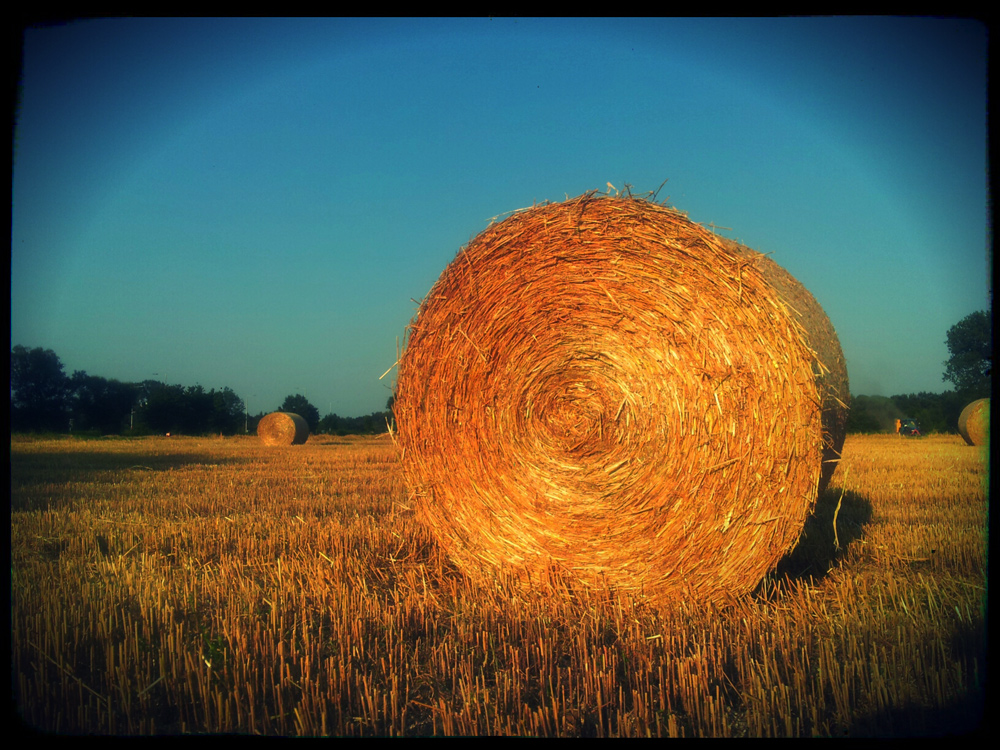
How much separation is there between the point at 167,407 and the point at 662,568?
3930 centimetres

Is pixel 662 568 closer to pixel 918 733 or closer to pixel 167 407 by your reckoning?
pixel 918 733

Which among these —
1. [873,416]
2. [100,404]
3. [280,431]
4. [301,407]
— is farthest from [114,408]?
[873,416]

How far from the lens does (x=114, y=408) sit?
35.8m

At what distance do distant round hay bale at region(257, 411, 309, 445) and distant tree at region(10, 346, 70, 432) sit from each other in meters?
15.8

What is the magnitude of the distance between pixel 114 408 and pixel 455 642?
3915 centimetres

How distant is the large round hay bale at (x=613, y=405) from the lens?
11.0ft

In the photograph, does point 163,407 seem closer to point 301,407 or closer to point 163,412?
point 163,412

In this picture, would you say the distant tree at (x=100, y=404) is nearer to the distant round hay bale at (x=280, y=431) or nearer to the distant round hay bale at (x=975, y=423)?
the distant round hay bale at (x=280, y=431)

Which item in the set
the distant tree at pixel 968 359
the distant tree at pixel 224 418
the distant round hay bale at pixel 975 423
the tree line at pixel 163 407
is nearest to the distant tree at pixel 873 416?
the tree line at pixel 163 407

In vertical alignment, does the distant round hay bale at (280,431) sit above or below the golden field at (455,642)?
above

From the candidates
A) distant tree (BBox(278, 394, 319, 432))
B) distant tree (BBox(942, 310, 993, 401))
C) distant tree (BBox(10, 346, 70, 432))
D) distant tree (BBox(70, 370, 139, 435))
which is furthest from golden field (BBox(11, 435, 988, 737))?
distant tree (BBox(278, 394, 319, 432))

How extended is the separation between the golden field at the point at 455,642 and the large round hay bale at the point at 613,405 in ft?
0.94

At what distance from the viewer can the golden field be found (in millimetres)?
2195

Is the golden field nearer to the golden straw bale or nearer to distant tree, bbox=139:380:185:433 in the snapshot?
the golden straw bale
